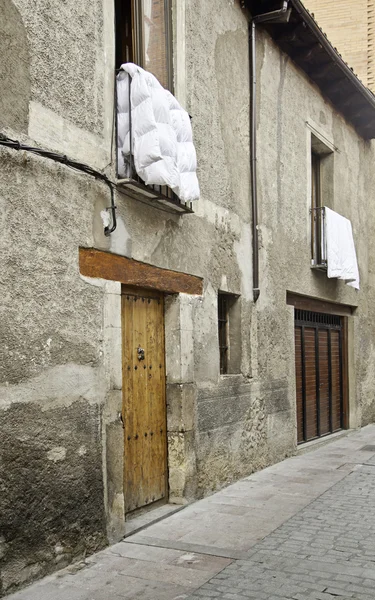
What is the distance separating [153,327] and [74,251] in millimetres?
1624

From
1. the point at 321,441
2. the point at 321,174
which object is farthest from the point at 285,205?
the point at 321,441

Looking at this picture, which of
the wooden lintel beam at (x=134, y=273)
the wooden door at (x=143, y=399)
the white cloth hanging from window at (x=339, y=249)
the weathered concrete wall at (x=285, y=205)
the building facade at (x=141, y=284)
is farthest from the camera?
the white cloth hanging from window at (x=339, y=249)

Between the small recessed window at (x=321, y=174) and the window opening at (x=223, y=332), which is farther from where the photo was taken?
the small recessed window at (x=321, y=174)

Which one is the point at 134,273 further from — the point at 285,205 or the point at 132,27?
the point at 285,205

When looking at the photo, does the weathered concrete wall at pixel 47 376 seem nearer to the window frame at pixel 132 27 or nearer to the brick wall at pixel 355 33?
the window frame at pixel 132 27

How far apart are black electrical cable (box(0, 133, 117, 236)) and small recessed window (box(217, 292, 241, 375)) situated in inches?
112

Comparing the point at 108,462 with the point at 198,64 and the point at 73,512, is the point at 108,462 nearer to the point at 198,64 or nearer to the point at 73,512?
the point at 73,512

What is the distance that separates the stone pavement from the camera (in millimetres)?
4238

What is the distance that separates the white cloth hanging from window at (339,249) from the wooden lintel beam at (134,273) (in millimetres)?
4022

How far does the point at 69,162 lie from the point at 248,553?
3094 millimetres

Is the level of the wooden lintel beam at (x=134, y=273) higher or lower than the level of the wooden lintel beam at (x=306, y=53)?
lower

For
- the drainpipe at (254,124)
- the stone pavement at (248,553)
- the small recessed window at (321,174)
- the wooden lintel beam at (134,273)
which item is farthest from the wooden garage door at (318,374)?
the wooden lintel beam at (134,273)

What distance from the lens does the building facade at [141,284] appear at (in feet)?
14.8

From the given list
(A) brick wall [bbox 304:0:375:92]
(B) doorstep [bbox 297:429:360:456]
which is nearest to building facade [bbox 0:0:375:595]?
(B) doorstep [bbox 297:429:360:456]
